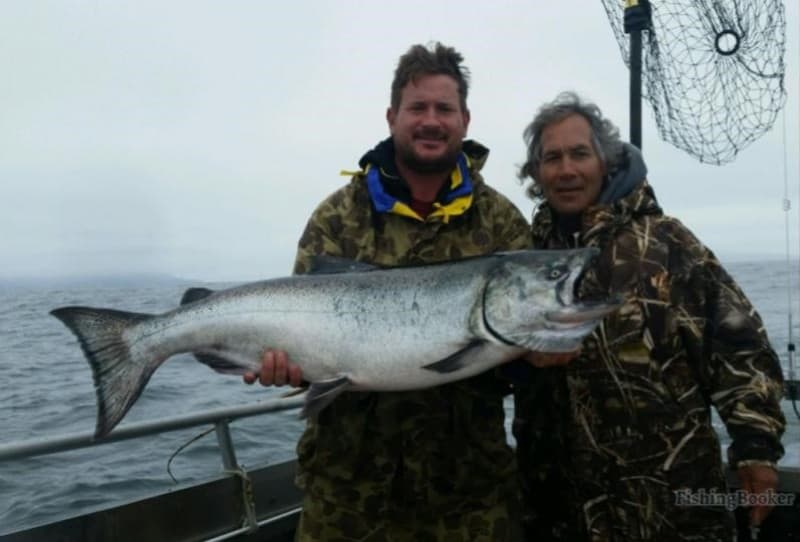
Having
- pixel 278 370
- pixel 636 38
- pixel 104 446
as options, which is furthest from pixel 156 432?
pixel 104 446

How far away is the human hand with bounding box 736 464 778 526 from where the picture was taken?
346cm

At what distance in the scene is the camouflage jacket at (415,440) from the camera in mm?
3852

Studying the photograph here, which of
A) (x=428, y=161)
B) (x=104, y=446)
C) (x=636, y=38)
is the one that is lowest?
(x=104, y=446)

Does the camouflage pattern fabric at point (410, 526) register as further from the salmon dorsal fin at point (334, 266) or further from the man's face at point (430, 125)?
the man's face at point (430, 125)

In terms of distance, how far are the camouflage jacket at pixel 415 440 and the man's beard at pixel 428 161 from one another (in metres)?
0.14

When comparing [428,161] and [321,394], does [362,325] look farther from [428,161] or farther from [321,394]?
[428,161]

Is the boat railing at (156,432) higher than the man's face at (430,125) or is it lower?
lower

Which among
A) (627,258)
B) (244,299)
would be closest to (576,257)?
(627,258)

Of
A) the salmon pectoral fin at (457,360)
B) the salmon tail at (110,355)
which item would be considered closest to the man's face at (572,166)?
the salmon pectoral fin at (457,360)

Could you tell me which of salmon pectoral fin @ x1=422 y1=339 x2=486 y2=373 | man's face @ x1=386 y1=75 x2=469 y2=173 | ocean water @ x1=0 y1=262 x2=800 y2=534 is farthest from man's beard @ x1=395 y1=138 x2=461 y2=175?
ocean water @ x1=0 y1=262 x2=800 y2=534

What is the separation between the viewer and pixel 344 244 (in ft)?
13.4

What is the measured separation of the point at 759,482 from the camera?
3461 millimetres

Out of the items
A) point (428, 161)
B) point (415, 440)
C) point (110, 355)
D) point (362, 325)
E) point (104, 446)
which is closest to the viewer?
point (362, 325)

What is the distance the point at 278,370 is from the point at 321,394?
0.91ft
